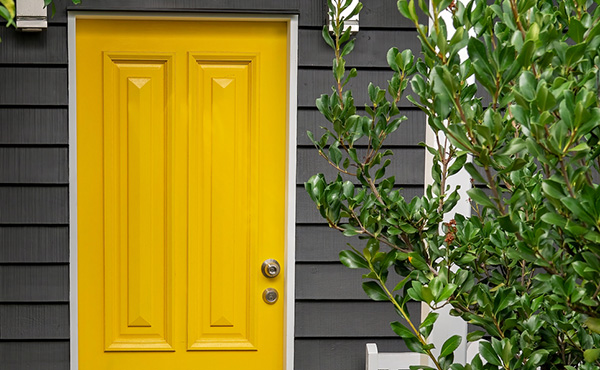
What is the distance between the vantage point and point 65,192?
246 cm

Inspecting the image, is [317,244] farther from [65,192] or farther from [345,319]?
[65,192]

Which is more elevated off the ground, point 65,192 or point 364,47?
point 364,47

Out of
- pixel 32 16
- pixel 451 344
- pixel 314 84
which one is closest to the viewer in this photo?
pixel 451 344

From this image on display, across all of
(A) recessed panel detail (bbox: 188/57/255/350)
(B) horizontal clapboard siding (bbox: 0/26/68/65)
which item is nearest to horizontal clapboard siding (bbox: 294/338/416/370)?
(A) recessed panel detail (bbox: 188/57/255/350)

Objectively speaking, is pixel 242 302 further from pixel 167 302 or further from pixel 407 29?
pixel 407 29

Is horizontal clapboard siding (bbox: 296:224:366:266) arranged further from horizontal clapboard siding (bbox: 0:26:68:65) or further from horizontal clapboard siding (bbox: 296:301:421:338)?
horizontal clapboard siding (bbox: 0:26:68:65)

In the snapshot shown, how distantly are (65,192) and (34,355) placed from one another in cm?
65

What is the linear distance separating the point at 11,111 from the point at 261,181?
3.30 ft

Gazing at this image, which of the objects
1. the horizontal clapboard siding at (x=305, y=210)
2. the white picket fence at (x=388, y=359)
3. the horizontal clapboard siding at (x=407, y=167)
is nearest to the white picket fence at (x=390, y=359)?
the white picket fence at (x=388, y=359)

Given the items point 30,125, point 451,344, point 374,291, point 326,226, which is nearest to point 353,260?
point 374,291

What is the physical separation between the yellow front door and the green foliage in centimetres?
155

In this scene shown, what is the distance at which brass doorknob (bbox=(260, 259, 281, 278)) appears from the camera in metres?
2.57

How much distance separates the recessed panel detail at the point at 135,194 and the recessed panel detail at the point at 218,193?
0.12 metres

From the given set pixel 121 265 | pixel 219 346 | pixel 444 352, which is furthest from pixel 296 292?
pixel 444 352
